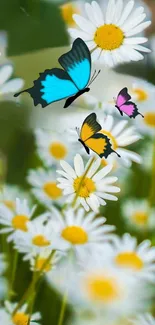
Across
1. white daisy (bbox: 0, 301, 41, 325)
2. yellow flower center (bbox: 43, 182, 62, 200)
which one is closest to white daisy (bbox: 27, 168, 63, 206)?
yellow flower center (bbox: 43, 182, 62, 200)

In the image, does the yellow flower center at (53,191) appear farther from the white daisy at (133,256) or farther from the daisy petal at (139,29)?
the daisy petal at (139,29)

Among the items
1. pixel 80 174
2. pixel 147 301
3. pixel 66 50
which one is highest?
pixel 66 50

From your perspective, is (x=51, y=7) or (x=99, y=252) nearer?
(x=99, y=252)

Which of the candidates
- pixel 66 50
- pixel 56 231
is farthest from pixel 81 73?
pixel 56 231

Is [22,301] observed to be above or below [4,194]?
below

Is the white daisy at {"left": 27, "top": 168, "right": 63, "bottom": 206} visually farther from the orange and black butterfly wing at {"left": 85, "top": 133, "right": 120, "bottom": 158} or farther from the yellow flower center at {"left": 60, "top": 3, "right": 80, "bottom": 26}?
the yellow flower center at {"left": 60, "top": 3, "right": 80, "bottom": 26}

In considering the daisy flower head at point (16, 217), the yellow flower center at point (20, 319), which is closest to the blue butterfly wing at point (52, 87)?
the daisy flower head at point (16, 217)

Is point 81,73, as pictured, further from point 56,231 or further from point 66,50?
point 56,231
